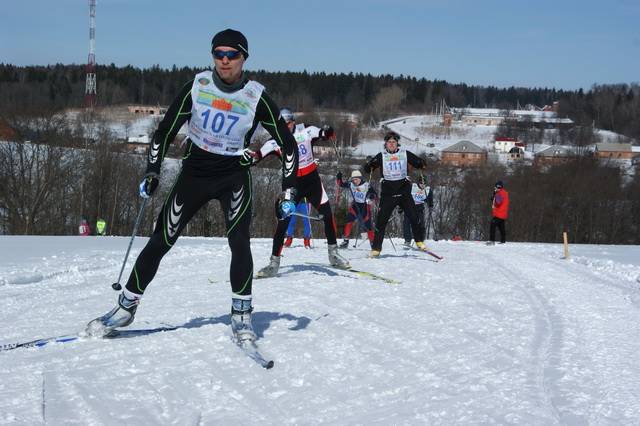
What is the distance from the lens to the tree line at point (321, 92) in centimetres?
11712

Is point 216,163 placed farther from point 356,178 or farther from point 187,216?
point 356,178

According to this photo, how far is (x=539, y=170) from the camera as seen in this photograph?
68.9 meters

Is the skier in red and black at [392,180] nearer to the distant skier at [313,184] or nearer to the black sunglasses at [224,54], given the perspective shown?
the distant skier at [313,184]

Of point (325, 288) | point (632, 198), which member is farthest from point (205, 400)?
point (632, 198)

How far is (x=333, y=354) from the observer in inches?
185

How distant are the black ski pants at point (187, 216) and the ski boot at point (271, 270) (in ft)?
11.7

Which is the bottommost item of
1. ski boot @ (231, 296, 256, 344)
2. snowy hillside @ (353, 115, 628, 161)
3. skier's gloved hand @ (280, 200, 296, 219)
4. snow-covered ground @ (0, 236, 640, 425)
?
snow-covered ground @ (0, 236, 640, 425)

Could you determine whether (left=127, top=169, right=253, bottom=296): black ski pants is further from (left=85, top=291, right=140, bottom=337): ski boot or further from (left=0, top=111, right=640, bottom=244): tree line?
(left=0, top=111, right=640, bottom=244): tree line

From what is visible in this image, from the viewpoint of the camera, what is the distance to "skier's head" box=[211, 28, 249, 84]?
475 centimetres

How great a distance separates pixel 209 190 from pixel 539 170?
68450mm

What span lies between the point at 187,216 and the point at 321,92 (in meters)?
156

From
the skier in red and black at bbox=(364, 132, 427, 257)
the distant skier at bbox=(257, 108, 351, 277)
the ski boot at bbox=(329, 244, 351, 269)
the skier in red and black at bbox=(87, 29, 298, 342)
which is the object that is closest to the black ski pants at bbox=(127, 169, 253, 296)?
the skier in red and black at bbox=(87, 29, 298, 342)

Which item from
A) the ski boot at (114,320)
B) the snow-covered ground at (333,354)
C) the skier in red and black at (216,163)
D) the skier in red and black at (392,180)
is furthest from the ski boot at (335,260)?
the ski boot at (114,320)

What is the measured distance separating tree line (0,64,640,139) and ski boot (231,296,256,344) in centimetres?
9769
